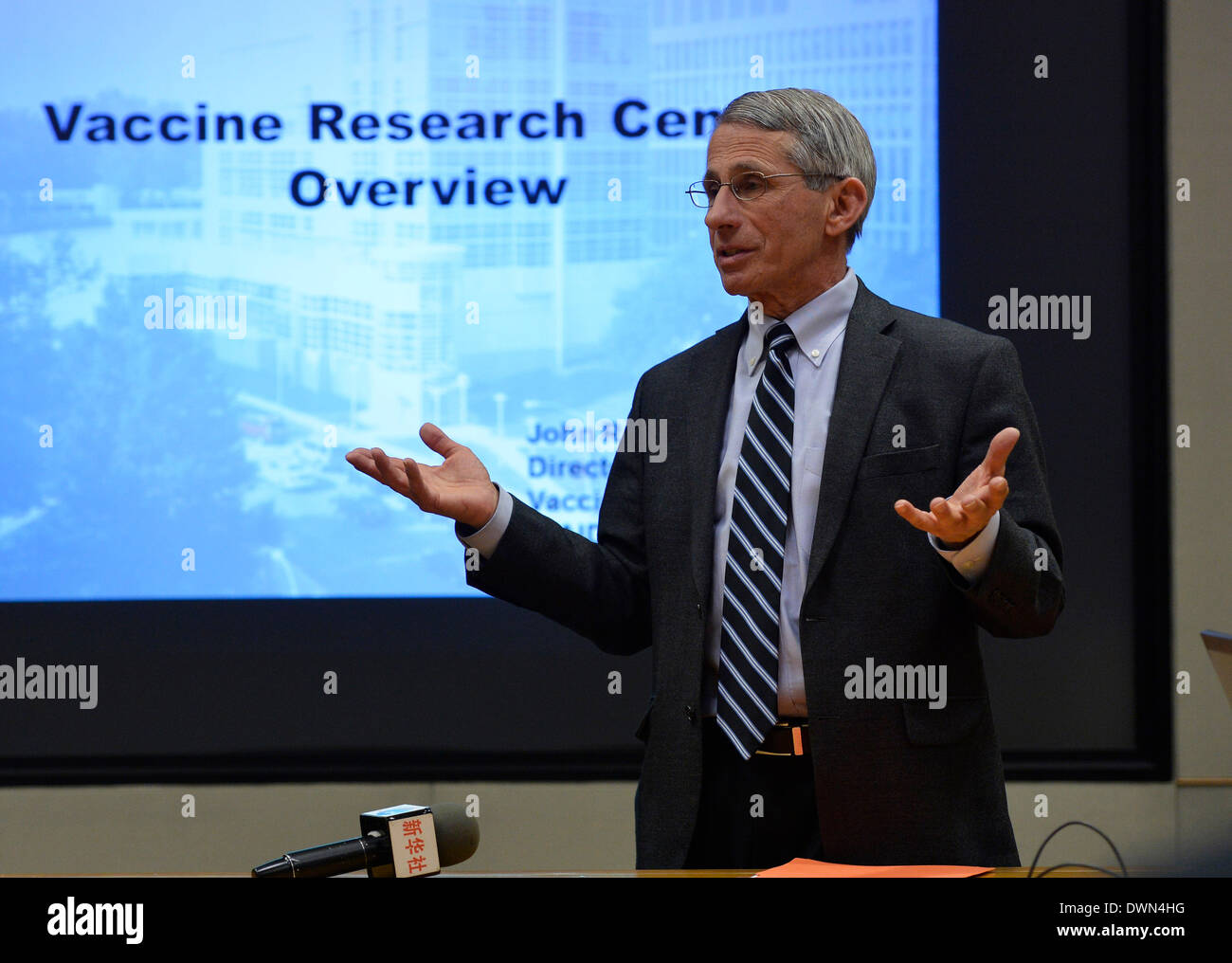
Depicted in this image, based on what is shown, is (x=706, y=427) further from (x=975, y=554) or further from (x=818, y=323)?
A: (x=975, y=554)

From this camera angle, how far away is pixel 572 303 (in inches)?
134

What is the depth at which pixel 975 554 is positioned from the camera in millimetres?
1630

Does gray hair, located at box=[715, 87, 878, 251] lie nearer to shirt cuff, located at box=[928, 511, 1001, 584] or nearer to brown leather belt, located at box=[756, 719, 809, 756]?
shirt cuff, located at box=[928, 511, 1001, 584]

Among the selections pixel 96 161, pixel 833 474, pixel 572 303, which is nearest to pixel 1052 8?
pixel 572 303

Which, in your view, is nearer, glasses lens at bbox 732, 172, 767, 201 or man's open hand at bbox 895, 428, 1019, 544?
man's open hand at bbox 895, 428, 1019, 544

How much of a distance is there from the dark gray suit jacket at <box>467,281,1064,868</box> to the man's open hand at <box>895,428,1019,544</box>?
0.15 metres

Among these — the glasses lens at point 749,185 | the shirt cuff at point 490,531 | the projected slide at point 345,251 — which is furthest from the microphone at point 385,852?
the projected slide at point 345,251

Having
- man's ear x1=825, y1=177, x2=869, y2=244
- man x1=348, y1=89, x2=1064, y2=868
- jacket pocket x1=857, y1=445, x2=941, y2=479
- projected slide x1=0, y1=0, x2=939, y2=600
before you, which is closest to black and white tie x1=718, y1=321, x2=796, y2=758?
man x1=348, y1=89, x2=1064, y2=868

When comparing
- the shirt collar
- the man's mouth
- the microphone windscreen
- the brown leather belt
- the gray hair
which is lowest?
the microphone windscreen

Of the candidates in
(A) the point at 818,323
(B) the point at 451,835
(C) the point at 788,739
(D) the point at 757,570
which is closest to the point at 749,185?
(A) the point at 818,323

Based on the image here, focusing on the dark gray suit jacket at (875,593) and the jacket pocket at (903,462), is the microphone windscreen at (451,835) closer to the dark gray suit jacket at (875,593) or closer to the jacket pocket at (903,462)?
the dark gray suit jacket at (875,593)

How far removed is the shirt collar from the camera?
6.63 feet

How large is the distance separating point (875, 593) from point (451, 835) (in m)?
0.77
